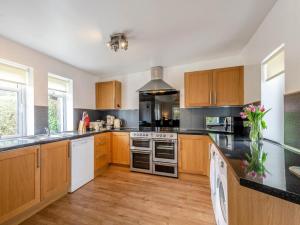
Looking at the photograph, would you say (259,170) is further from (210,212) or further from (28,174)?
(28,174)

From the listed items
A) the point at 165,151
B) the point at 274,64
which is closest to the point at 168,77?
the point at 165,151

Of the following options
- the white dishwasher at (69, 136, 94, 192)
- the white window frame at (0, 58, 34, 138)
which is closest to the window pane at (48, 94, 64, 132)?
the white window frame at (0, 58, 34, 138)

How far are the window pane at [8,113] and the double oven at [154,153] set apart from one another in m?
1.90

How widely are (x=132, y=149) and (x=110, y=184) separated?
798 mm

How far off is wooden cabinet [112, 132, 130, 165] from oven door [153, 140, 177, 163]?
0.66m

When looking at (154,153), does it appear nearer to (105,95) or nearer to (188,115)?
(188,115)

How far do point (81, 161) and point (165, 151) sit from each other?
1.48 meters

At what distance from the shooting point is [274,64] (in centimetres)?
173

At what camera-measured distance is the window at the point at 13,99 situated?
84.0 inches

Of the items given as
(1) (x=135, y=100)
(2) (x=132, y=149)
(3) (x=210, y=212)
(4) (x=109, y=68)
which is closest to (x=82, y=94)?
(4) (x=109, y=68)

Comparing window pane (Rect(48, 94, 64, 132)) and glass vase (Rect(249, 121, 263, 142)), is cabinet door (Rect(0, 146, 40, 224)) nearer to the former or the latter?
window pane (Rect(48, 94, 64, 132))

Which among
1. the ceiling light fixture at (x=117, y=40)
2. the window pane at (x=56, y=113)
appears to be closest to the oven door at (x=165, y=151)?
the ceiling light fixture at (x=117, y=40)

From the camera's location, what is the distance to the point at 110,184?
2.58 meters

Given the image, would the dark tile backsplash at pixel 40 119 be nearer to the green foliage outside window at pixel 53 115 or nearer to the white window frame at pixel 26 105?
the white window frame at pixel 26 105
